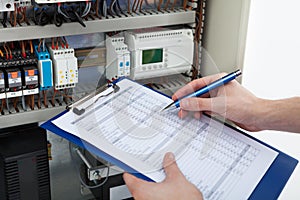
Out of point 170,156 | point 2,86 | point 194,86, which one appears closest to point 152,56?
point 194,86

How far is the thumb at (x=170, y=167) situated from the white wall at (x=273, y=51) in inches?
22.7

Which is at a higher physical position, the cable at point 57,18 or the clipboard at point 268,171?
the cable at point 57,18

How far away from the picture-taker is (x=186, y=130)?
3.12ft

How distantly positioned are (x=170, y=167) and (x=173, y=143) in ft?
0.27

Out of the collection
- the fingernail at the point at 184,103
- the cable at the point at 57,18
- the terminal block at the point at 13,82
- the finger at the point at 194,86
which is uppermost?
the cable at the point at 57,18

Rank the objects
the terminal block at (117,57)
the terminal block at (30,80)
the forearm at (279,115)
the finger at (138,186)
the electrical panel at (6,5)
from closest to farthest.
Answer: the finger at (138,186) → the forearm at (279,115) → the electrical panel at (6,5) → the terminal block at (30,80) → the terminal block at (117,57)

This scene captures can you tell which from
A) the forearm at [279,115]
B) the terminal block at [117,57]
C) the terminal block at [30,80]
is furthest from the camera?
the terminal block at [117,57]

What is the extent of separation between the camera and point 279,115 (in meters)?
0.97

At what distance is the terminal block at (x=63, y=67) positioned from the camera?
1.27 m

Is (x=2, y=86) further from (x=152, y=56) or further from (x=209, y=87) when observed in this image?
(x=209, y=87)

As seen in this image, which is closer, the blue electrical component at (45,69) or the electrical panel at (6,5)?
the electrical panel at (6,5)

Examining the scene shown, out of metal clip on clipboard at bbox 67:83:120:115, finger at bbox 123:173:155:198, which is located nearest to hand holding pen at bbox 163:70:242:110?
metal clip on clipboard at bbox 67:83:120:115

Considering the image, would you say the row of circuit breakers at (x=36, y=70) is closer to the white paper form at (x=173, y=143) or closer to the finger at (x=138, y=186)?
the white paper form at (x=173, y=143)

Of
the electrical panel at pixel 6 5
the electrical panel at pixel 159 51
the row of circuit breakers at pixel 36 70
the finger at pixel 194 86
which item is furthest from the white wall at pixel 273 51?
the electrical panel at pixel 6 5
